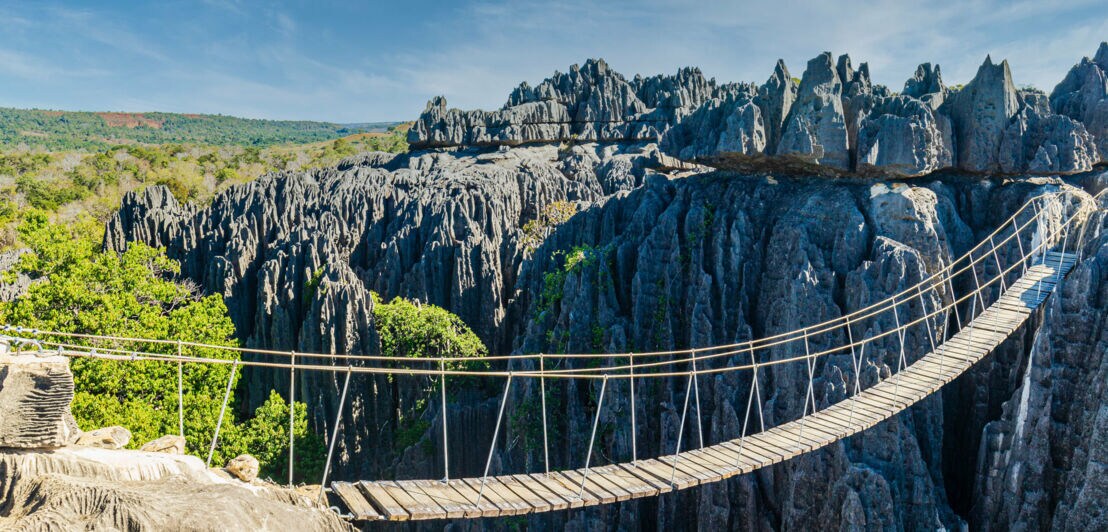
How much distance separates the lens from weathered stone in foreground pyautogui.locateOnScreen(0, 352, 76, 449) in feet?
21.3

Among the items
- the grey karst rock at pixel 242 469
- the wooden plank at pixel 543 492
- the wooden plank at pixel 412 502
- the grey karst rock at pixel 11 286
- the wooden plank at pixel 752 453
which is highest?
the grey karst rock at pixel 11 286

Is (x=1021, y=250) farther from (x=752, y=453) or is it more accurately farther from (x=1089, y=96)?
(x=752, y=453)

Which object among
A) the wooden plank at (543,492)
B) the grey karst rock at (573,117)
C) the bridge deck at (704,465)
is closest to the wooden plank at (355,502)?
the bridge deck at (704,465)

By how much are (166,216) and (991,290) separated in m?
40.8

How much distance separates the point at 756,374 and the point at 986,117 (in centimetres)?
1171

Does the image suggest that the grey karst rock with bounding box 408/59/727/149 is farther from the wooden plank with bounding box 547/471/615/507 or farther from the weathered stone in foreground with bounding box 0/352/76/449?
the weathered stone in foreground with bounding box 0/352/76/449

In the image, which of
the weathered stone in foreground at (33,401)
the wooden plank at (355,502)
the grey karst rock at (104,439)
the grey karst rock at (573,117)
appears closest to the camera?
the weathered stone in foreground at (33,401)

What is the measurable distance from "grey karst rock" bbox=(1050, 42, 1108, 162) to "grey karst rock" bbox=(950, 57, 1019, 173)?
2.84 m

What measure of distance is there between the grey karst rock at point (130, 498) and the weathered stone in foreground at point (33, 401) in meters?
0.15

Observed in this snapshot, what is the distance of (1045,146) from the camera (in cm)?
2022

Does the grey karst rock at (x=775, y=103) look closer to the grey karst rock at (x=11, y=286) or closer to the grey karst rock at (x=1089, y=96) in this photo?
the grey karst rock at (x=1089, y=96)

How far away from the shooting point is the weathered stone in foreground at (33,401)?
648 cm

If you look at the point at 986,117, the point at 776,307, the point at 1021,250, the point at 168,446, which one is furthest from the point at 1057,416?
the point at 168,446

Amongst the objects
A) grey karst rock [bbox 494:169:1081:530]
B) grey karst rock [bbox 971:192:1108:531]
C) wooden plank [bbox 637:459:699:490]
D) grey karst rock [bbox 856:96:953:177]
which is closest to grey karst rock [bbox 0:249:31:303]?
grey karst rock [bbox 494:169:1081:530]
